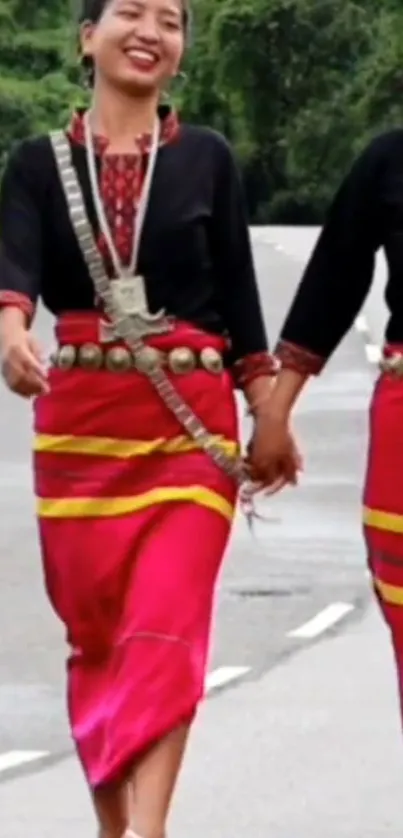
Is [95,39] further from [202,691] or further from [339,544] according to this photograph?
[339,544]

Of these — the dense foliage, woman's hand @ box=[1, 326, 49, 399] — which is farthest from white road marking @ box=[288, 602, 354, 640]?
the dense foliage

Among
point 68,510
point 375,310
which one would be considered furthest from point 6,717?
point 375,310

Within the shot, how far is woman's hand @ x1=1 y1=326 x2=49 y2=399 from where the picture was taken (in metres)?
6.12

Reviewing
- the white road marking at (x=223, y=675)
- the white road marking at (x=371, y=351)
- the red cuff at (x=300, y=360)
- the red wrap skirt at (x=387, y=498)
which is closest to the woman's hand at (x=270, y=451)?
the red cuff at (x=300, y=360)

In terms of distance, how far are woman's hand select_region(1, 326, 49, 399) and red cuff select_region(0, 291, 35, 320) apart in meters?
0.05

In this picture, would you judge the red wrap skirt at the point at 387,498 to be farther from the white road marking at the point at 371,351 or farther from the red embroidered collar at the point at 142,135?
the white road marking at the point at 371,351

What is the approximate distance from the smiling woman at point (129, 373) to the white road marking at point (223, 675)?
152 inches

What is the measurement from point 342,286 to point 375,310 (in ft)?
75.3

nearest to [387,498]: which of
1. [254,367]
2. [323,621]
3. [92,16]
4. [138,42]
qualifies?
[254,367]

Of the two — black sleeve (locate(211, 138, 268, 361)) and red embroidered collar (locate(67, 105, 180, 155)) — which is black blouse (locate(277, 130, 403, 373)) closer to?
black sleeve (locate(211, 138, 268, 361))

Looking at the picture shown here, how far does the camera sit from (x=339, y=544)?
1430 cm

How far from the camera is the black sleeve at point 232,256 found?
6422 mm

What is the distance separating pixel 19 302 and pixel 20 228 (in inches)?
6.5

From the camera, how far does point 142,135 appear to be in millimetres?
6391
